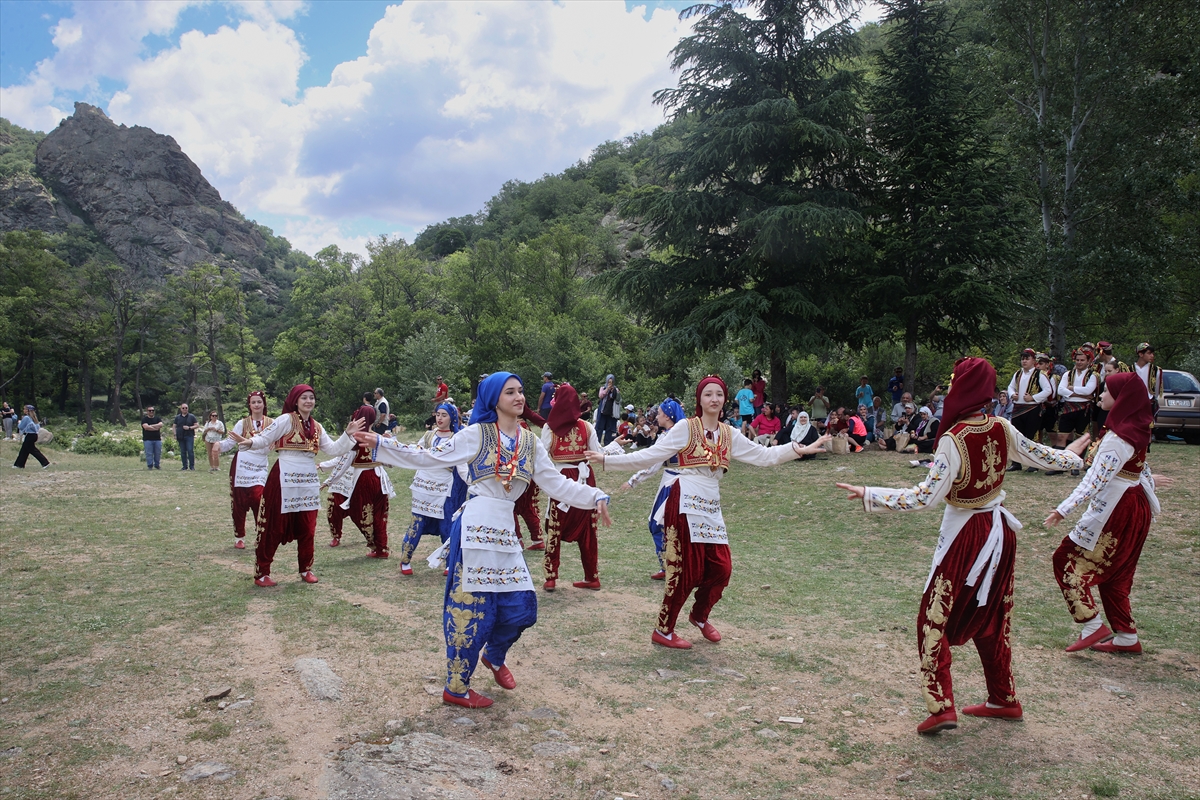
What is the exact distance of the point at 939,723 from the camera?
14.5 ft

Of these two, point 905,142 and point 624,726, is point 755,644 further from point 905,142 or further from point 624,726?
point 905,142

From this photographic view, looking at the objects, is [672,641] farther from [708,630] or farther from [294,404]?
[294,404]

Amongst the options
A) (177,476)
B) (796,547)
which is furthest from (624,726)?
(177,476)

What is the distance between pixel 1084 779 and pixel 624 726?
2.54m

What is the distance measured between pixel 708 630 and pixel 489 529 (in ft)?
8.14

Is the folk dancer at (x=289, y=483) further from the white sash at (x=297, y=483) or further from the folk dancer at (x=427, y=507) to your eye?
the folk dancer at (x=427, y=507)

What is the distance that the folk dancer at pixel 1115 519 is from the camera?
566cm

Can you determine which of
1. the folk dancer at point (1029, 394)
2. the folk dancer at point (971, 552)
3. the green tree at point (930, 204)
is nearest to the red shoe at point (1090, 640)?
the folk dancer at point (971, 552)

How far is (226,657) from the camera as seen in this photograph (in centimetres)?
573

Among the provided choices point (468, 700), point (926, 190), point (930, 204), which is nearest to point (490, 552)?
point (468, 700)

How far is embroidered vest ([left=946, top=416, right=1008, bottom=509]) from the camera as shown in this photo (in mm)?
4602

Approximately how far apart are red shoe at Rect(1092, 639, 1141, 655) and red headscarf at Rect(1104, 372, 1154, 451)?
1561 millimetres

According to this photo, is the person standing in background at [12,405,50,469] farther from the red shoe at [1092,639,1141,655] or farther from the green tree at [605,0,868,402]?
the red shoe at [1092,639,1141,655]

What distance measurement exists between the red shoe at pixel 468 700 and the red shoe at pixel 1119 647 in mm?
4803
